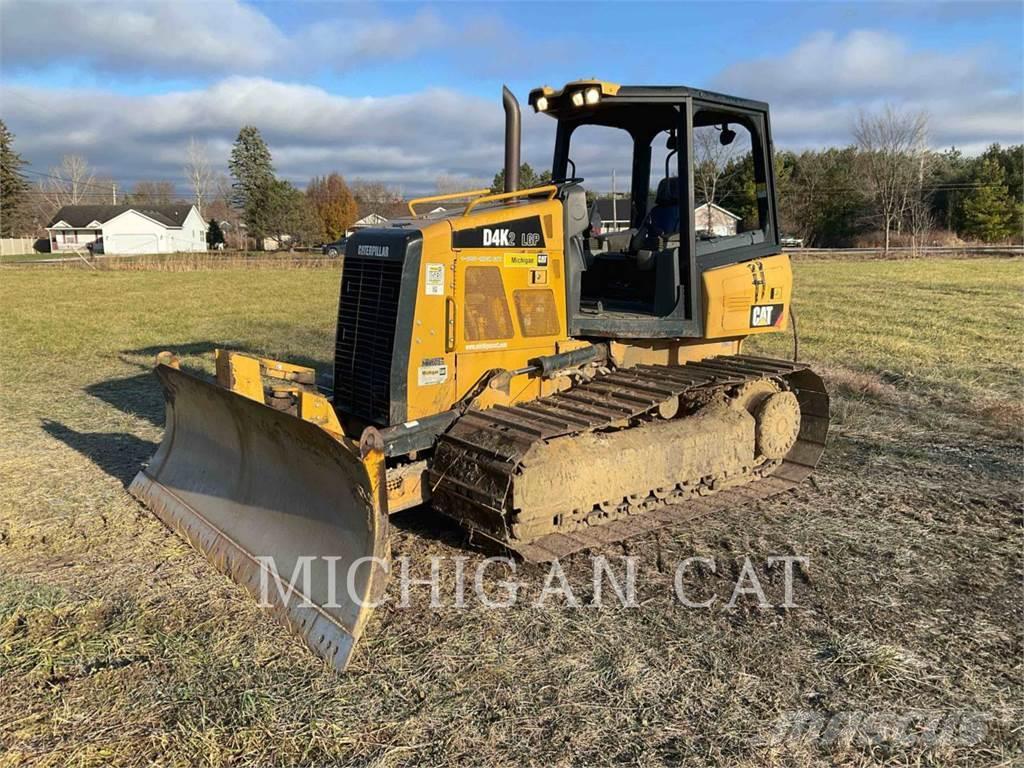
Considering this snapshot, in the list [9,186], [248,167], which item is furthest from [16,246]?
[248,167]

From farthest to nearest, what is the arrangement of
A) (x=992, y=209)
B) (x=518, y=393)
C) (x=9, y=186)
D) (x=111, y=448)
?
(x=9, y=186) < (x=992, y=209) < (x=111, y=448) < (x=518, y=393)

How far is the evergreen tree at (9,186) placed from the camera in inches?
2581

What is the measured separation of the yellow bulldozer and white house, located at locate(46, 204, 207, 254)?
8141 cm

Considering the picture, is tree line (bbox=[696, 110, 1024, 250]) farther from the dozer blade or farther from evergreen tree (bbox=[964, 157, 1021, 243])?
the dozer blade

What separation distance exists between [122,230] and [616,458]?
87.1m

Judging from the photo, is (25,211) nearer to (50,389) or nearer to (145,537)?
(50,389)

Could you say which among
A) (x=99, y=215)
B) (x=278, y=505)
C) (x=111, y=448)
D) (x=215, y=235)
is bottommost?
(x=111, y=448)

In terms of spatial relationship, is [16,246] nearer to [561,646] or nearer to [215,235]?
[215,235]

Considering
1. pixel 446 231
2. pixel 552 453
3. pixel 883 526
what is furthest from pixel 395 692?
pixel 883 526

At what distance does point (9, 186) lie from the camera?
6781 cm

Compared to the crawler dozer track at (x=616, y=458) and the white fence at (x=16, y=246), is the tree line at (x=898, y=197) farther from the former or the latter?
the white fence at (x=16, y=246)

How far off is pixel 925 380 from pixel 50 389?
11458 mm

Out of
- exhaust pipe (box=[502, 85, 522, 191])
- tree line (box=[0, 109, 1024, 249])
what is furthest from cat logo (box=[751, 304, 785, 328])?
tree line (box=[0, 109, 1024, 249])

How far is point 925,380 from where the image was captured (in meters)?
10.2
